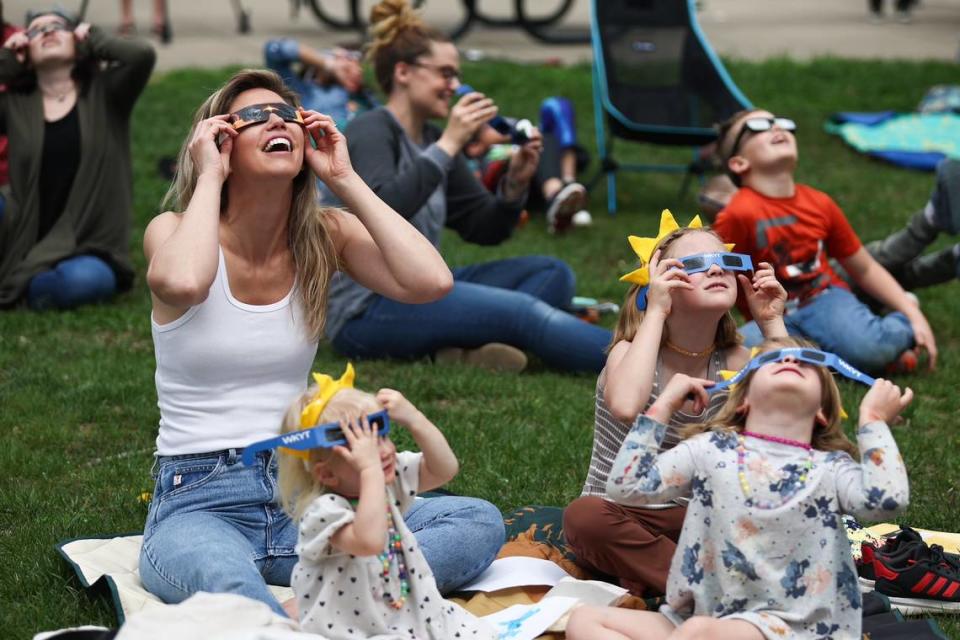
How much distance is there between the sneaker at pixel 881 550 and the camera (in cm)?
411

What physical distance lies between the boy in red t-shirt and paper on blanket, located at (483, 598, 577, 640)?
252 centimetres

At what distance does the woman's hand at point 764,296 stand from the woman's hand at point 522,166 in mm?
2264

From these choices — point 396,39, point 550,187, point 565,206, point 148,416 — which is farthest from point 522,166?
point 550,187

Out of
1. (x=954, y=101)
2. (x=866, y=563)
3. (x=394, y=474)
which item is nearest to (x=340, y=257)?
(x=394, y=474)

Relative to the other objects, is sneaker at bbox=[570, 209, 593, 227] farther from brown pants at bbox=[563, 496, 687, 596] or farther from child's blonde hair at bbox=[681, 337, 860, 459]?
child's blonde hair at bbox=[681, 337, 860, 459]

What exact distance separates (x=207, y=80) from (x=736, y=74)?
465cm

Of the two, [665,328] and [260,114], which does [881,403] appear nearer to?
[665,328]

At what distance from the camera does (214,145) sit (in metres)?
3.90

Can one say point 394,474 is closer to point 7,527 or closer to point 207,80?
point 7,527

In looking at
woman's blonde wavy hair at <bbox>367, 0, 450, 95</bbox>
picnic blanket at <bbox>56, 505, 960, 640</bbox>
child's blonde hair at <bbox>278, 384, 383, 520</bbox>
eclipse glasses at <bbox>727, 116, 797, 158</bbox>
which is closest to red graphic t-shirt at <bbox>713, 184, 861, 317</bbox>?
eclipse glasses at <bbox>727, 116, 797, 158</bbox>

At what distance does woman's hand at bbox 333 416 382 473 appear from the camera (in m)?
3.21

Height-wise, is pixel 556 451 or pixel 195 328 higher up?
pixel 195 328

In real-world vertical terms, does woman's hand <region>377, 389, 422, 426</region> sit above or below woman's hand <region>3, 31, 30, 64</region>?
above

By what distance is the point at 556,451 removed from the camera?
5.36 meters
